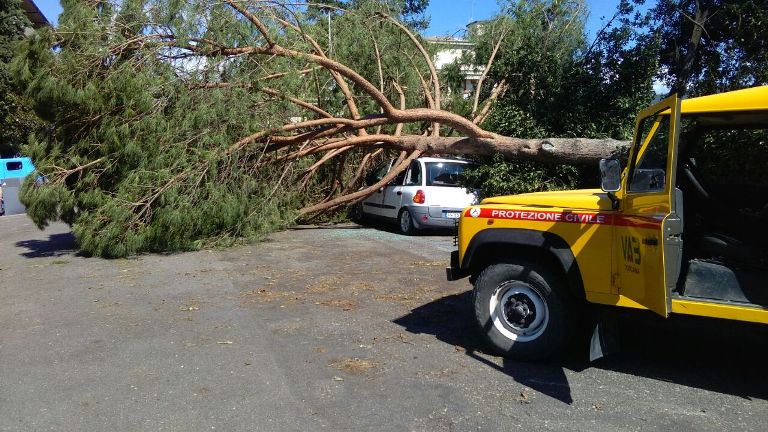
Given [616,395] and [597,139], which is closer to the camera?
[616,395]

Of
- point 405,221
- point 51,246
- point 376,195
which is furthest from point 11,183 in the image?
point 405,221

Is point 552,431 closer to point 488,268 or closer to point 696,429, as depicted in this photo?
point 696,429

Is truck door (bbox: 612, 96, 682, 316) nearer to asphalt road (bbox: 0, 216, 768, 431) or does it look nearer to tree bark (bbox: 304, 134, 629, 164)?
asphalt road (bbox: 0, 216, 768, 431)

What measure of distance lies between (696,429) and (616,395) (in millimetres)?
651

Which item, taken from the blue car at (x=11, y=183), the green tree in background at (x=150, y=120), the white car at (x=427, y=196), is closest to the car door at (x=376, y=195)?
the white car at (x=427, y=196)

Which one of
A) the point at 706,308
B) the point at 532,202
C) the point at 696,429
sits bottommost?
the point at 696,429

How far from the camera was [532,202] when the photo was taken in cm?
541

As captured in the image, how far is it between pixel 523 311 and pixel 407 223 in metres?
8.26

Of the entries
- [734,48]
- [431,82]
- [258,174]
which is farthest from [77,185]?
[734,48]

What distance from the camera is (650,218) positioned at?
4.27 m

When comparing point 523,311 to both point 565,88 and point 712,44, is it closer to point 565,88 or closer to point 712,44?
point 565,88

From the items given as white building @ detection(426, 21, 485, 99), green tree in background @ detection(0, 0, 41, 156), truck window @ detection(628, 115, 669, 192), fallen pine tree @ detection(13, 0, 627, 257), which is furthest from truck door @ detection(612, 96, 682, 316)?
green tree in background @ detection(0, 0, 41, 156)

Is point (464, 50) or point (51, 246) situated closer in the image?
point (51, 246)

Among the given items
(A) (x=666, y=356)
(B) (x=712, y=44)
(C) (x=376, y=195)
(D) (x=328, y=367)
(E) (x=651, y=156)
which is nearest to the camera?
(E) (x=651, y=156)
